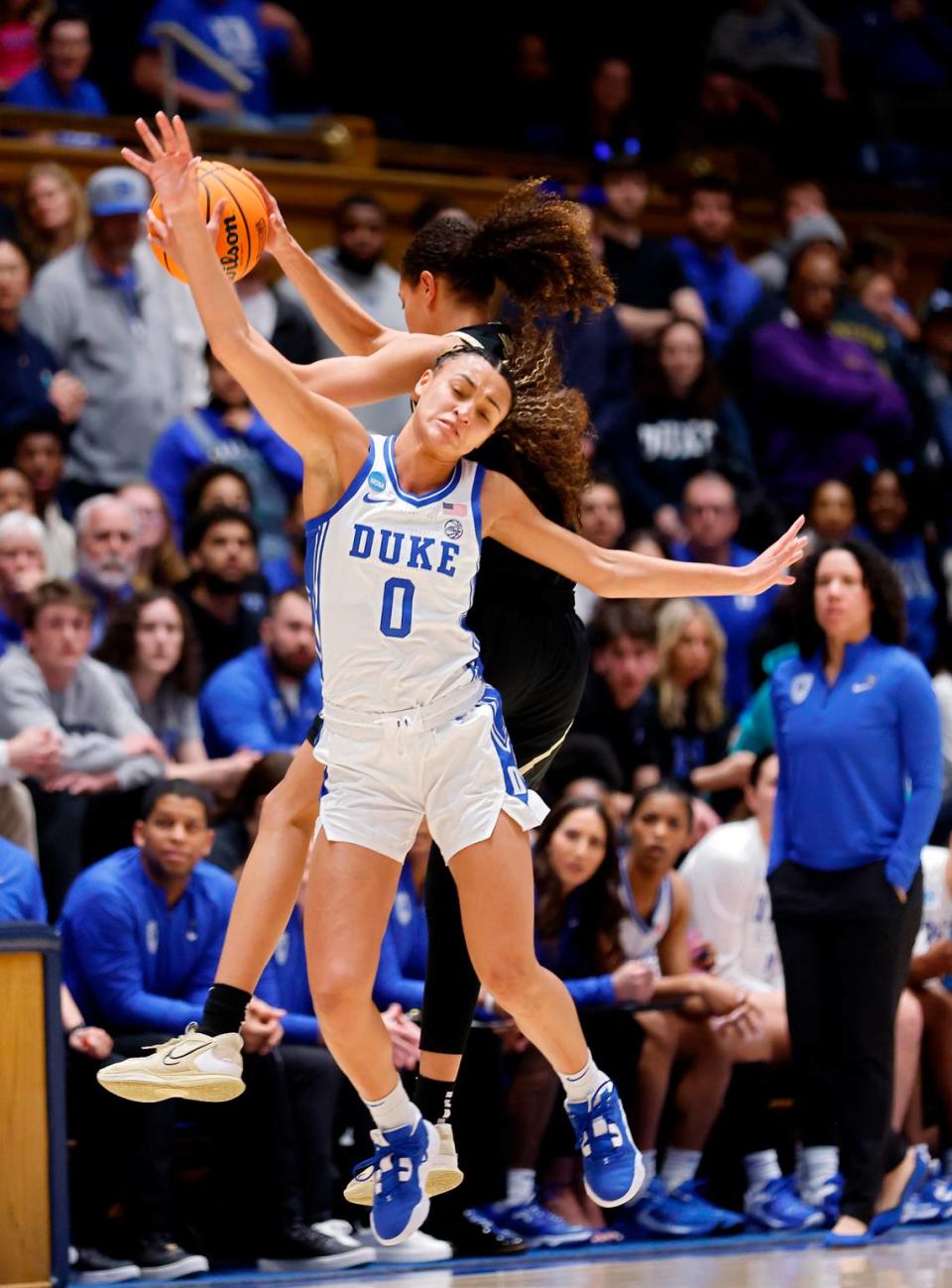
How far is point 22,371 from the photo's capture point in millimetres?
8086

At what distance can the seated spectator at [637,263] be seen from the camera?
9.84 metres

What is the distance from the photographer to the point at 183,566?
792 centimetres

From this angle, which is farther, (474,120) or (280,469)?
(474,120)

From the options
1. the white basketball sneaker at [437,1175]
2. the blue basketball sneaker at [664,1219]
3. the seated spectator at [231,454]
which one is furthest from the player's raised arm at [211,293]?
the seated spectator at [231,454]

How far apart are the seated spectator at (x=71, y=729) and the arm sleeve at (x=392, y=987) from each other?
2.93ft

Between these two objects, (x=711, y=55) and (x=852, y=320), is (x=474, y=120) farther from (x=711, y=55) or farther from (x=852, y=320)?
(x=852, y=320)

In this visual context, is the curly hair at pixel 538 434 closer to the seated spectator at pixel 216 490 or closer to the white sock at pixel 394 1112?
the white sock at pixel 394 1112

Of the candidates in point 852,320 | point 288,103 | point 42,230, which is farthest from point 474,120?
point 42,230

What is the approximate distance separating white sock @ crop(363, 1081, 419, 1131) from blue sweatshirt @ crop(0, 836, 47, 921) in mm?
1722

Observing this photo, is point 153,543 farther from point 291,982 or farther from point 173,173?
point 173,173

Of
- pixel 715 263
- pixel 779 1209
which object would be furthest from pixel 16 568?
pixel 715 263

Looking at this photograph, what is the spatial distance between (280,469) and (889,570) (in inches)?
107

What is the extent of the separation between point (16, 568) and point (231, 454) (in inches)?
59.8

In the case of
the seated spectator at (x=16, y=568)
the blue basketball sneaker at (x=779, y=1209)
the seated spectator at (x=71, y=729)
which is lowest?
the blue basketball sneaker at (x=779, y=1209)
